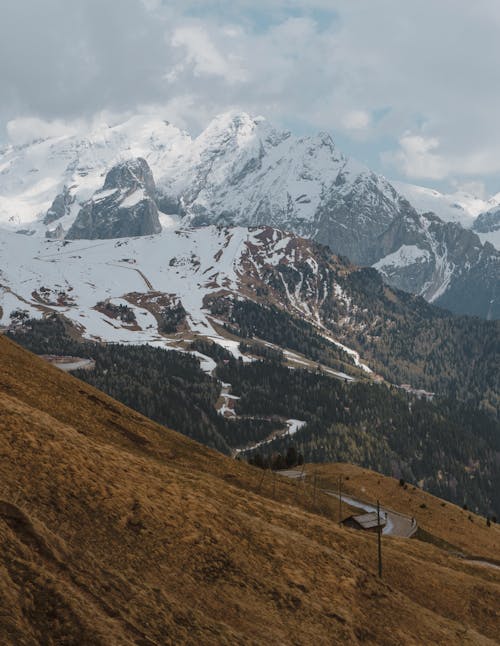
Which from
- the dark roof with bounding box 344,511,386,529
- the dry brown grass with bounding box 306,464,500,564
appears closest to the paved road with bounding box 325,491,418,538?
the dry brown grass with bounding box 306,464,500,564

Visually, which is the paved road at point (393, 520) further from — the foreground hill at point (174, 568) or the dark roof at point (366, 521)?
the foreground hill at point (174, 568)

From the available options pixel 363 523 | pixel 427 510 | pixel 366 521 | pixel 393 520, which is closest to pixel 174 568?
pixel 363 523

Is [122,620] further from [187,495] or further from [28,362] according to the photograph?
[28,362]

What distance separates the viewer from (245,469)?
8081 cm

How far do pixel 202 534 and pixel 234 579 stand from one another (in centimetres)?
430

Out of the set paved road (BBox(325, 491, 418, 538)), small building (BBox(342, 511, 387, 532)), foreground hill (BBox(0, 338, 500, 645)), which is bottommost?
paved road (BBox(325, 491, 418, 538))

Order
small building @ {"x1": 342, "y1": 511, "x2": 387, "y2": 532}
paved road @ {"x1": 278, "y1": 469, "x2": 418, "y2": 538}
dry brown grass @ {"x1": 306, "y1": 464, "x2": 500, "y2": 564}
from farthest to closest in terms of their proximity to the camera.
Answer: dry brown grass @ {"x1": 306, "y1": 464, "x2": 500, "y2": 564} < paved road @ {"x1": 278, "y1": 469, "x2": 418, "y2": 538} < small building @ {"x1": 342, "y1": 511, "x2": 387, "y2": 532}

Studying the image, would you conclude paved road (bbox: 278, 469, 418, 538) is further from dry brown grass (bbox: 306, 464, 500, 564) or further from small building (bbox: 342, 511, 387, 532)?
small building (bbox: 342, 511, 387, 532)

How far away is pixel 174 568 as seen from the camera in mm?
31797

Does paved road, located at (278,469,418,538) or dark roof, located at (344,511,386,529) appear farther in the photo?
paved road, located at (278,469,418,538)

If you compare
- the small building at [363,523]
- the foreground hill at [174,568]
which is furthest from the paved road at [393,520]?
the foreground hill at [174,568]

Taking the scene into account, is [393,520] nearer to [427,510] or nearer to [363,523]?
[427,510]

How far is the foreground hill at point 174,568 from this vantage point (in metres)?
21.8

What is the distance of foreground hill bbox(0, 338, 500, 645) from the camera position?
21.8 meters
